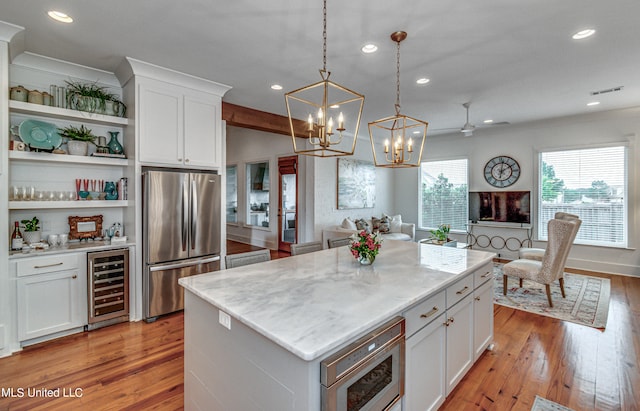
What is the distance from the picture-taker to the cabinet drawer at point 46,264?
271 centimetres

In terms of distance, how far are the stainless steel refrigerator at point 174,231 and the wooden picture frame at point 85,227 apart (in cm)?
70

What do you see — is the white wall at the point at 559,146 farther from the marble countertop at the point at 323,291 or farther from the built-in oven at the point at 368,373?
the built-in oven at the point at 368,373

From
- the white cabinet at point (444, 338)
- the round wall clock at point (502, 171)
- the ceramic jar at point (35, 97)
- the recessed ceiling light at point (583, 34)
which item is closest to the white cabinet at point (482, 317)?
the white cabinet at point (444, 338)

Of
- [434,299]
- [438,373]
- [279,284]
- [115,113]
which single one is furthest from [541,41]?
[115,113]

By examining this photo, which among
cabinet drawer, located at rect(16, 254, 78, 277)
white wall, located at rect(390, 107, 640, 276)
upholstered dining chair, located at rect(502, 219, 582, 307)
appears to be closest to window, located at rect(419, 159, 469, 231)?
white wall, located at rect(390, 107, 640, 276)

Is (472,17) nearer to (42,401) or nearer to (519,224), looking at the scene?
(42,401)

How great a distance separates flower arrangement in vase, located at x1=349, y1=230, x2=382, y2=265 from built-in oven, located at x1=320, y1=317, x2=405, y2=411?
0.79 meters

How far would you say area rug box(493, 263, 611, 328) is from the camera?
3.45 meters

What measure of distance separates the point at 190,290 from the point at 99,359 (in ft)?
5.50

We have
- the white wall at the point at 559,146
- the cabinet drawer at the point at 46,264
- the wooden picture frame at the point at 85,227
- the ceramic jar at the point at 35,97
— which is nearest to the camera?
the cabinet drawer at the point at 46,264

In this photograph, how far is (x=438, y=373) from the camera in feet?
6.04

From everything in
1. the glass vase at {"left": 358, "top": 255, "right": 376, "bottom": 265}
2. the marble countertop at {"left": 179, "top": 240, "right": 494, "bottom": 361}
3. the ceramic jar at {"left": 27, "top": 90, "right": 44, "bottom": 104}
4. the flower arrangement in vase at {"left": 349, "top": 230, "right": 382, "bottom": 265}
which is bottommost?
the marble countertop at {"left": 179, "top": 240, "right": 494, "bottom": 361}

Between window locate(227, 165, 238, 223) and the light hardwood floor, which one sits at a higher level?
window locate(227, 165, 238, 223)

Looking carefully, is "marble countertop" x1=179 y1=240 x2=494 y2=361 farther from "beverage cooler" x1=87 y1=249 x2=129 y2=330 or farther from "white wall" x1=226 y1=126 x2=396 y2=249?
"white wall" x1=226 y1=126 x2=396 y2=249
